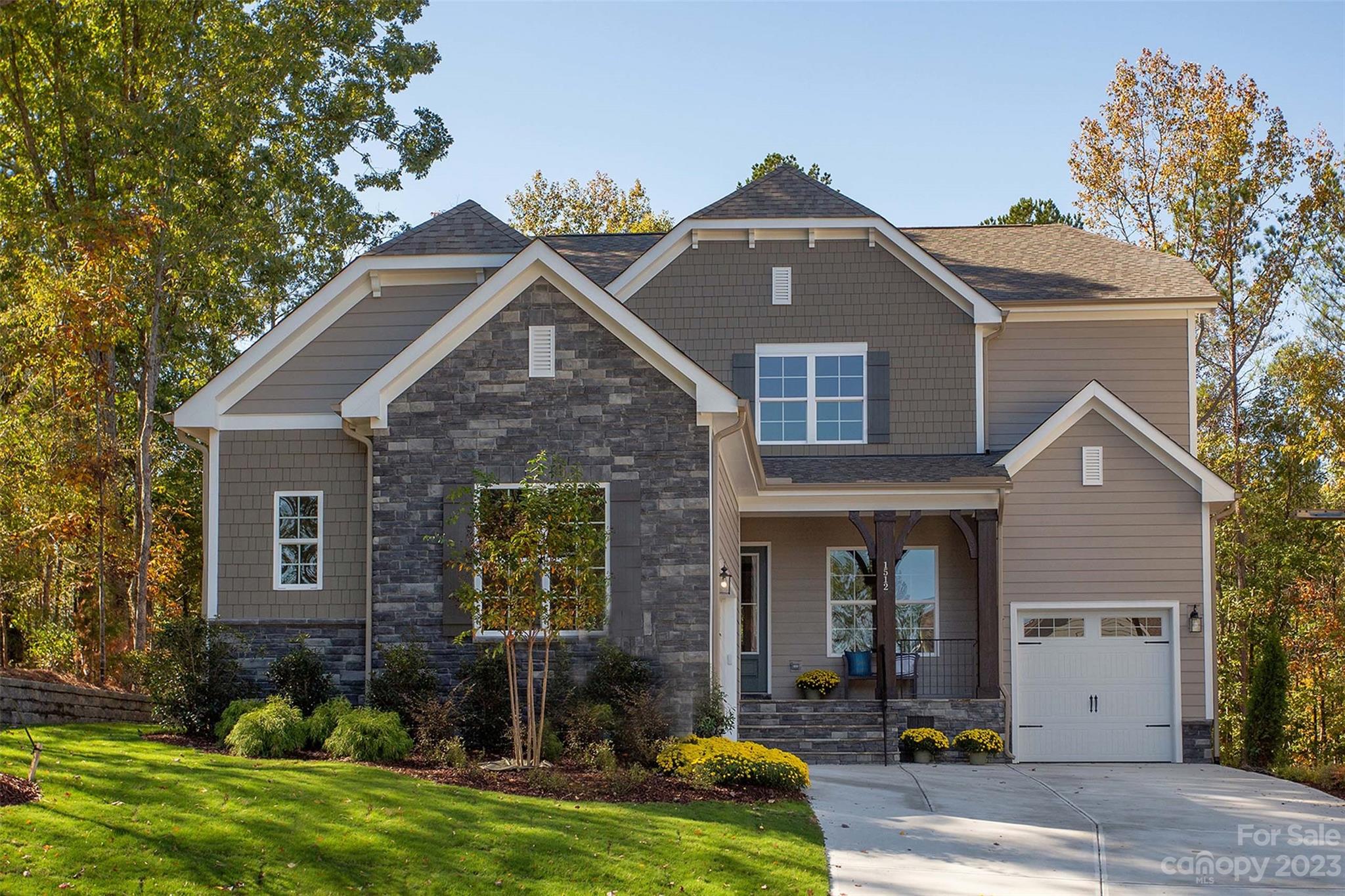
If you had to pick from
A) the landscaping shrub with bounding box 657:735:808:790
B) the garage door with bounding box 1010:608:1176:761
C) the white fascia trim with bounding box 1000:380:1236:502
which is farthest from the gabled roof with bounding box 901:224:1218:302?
the landscaping shrub with bounding box 657:735:808:790

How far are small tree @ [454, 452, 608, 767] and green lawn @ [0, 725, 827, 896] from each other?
1.85 meters

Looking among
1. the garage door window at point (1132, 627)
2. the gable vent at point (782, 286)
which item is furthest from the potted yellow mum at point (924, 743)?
the gable vent at point (782, 286)

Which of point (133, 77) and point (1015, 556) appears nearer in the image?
point (1015, 556)

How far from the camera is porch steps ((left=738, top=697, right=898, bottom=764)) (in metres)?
18.2

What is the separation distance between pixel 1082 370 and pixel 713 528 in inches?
343

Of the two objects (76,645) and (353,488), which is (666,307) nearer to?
(353,488)

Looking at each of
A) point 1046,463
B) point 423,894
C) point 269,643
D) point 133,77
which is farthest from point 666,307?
point 423,894

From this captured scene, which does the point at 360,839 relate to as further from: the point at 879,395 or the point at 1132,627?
the point at 1132,627

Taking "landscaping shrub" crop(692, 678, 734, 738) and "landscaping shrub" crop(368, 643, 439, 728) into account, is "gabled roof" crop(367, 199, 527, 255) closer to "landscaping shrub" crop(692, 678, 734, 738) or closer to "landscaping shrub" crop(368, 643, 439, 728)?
"landscaping shrub" crop(368, 643, 439, 728)

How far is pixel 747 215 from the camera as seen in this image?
21297 mm

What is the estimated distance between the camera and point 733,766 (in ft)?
43.7

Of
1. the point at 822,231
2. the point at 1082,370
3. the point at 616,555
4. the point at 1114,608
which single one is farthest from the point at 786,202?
the point at 616,555

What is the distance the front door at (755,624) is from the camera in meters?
20.7

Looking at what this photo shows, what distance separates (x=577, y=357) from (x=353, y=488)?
3619mm
